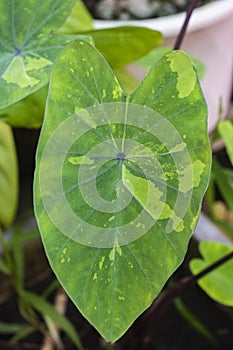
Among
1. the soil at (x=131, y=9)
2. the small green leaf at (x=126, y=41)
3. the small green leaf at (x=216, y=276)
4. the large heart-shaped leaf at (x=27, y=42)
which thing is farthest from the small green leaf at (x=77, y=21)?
the soil at (x=131, y=9)

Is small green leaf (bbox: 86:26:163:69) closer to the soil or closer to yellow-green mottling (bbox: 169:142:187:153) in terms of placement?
yellow-green mottling (bbox: 169:142:187:153)

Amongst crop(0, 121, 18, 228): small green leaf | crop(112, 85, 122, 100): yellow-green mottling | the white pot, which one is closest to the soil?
the white pot

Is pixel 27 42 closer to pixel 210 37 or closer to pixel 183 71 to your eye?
pixel 183 71

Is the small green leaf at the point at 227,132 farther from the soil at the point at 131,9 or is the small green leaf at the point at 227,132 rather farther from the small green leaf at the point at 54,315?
the soil at the point at 131,9

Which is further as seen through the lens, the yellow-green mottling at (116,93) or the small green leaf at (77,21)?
the small green leaf at (77,21)

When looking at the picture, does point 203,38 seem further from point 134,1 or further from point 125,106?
point 125,106
